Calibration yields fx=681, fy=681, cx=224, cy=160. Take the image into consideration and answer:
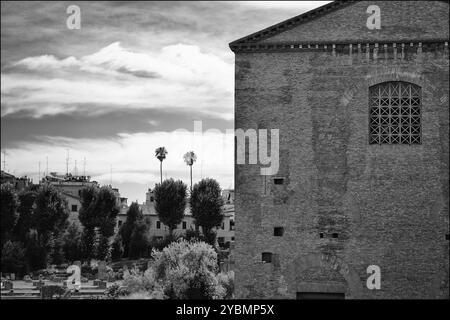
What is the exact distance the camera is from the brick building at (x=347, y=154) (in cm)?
1972

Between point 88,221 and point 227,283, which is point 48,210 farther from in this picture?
point 227,283

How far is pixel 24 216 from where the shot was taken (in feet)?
171

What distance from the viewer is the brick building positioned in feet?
64.7

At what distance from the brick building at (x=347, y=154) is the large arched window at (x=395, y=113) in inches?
1.2

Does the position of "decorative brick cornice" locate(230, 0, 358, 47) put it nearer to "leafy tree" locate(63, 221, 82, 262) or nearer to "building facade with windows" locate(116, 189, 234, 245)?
"leafy tree" locate(63, 221, 82, 262)

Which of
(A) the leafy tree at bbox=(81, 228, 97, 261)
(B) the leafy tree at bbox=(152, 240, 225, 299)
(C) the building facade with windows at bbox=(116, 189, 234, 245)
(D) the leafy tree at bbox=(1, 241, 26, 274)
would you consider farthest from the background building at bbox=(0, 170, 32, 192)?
(B) the leafy tree at bbox=(152, 240, 225, 299)

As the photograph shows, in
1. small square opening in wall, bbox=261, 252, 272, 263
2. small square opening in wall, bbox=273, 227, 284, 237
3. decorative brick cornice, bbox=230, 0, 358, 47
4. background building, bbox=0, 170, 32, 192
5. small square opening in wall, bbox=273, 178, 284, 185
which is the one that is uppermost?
decorative brick cornice, bbox=230, 0, 358, 47

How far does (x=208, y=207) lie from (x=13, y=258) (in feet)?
48.4

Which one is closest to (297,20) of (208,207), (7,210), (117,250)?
(208,207)

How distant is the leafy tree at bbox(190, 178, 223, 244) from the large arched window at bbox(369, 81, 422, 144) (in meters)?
32.9

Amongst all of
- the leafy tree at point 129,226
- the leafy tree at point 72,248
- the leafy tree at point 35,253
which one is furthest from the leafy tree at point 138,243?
the leafy tree at point 35,253

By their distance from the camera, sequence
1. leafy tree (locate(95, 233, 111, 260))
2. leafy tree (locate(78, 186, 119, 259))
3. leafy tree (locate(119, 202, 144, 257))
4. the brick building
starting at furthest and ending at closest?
leafy tree (locate(119, 202, 144, 257))
leafy tree (locate(95, 233, 111, 260))
leafy tree (locate(78, 186, 119, 259))
the brick building

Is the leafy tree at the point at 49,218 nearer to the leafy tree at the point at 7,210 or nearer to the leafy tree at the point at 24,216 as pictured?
the leafy tree at the point at 24,216
